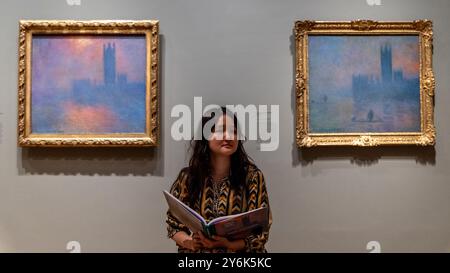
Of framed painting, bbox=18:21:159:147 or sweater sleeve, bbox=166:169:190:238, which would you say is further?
framed painting, bbox=18:21:159:147

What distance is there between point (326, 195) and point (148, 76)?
39.2 inches

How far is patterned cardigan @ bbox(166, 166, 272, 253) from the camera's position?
1.77m

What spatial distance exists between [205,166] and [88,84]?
0.70 meters

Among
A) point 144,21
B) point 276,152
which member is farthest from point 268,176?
point 144,21

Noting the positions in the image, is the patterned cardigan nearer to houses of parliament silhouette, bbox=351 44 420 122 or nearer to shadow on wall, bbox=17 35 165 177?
shadow on wall, bbox=17 35 165 177

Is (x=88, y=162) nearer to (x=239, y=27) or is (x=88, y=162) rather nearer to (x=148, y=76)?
(x=148, y=76)

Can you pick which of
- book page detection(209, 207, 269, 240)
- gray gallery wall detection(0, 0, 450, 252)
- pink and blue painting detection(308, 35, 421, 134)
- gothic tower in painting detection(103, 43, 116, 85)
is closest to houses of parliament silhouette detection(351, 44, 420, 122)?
pink and blue painting detection(308, 35, 421, 134)

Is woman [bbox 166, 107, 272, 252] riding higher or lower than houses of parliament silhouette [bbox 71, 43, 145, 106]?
lower

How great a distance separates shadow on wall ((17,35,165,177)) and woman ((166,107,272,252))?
11.4 inches

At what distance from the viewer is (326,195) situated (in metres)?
2.14

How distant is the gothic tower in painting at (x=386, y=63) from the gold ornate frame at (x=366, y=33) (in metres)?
0.08

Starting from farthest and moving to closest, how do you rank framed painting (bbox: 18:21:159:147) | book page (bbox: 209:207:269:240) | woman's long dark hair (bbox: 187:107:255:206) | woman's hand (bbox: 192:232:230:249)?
framed painting (bbox: 18:21:159:147)
woman's long dark hair (bbox: 187:107:255:206)
woman's hand (bbox: 192:232:230:249)
book page (bbox: 209:207:269:240)

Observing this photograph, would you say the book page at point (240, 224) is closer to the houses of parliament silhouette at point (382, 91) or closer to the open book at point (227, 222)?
the open book at point (227, 222)

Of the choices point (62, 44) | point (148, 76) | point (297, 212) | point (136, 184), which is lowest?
point (297, 212)
